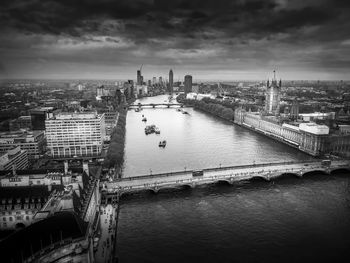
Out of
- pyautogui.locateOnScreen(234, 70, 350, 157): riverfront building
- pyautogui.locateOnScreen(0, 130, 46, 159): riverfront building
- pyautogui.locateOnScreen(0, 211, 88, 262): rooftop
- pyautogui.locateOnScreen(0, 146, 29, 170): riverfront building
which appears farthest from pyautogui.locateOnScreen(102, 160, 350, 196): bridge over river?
pyautogui.locateOnScreen(0, 130, 46, 159): riverfront building

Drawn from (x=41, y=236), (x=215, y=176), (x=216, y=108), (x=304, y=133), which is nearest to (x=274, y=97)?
(x=216, y=108)

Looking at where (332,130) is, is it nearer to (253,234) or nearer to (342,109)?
(342,109)

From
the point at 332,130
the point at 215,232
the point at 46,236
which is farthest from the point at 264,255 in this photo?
the point at 332,130

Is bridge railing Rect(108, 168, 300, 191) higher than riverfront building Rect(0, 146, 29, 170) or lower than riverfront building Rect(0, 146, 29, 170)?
lower

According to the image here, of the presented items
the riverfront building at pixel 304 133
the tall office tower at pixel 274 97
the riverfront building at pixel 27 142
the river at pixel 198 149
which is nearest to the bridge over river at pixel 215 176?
the river at pixel 198 149

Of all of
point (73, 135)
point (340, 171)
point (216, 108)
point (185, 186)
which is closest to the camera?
point (185, 186)

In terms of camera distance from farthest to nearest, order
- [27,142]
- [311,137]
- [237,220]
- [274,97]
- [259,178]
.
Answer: [274,97], [311,137], [27,142], [259,178], [237,220]

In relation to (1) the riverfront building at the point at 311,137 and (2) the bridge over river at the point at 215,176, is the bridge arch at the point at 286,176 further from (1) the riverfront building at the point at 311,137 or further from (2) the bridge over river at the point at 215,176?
(1) the riverfront building at the point at 311,137

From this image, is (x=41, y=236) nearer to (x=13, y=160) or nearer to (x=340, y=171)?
(x=13, y=160)

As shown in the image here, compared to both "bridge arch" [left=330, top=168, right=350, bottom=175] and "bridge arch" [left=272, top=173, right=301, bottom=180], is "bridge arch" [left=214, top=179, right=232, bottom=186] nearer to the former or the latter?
"bridge arch" [left=272, top=173, right=301, bottom=180]
